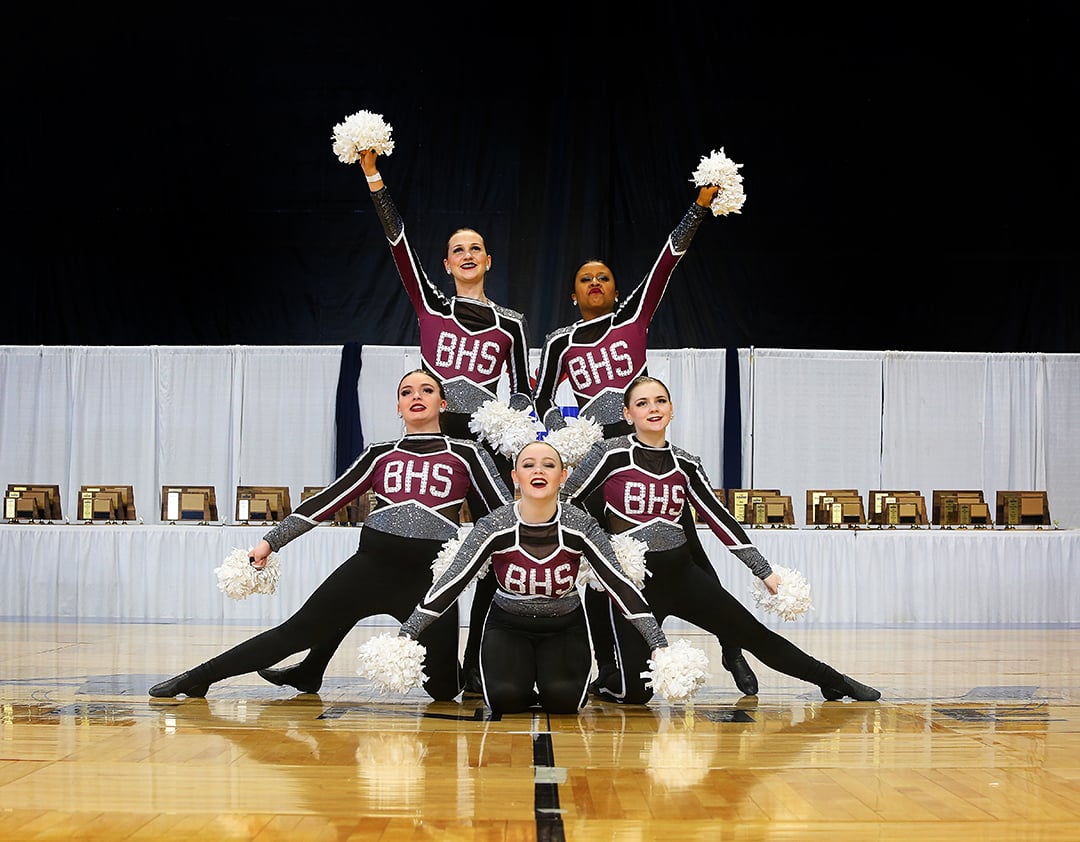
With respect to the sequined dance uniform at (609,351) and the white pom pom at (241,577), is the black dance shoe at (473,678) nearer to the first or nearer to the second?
the white pom pom at (241,577)

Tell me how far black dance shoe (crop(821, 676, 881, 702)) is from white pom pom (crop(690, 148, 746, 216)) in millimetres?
1911

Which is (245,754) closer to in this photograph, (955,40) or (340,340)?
(340,340)

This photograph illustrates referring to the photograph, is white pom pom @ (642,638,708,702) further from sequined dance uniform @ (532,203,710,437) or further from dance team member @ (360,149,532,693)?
sequined dance uniform @ (532,203,710,437)

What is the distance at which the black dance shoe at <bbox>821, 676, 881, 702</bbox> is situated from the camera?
177 inches

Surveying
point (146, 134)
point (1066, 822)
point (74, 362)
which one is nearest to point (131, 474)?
point (74, 362)

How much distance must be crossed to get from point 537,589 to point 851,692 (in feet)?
4.25

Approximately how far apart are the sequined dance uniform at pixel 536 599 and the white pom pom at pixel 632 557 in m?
0.11

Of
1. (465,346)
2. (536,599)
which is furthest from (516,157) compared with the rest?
(536,599)

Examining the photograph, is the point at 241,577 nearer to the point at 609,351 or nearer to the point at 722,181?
the point at 609,351

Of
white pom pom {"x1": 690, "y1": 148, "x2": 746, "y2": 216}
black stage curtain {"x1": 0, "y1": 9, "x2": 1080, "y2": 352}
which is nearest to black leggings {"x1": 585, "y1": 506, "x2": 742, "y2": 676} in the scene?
white pom pom {"x1": 690, "y1": 148, "x2": 746, "y2": 216}

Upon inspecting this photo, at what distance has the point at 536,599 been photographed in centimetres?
426

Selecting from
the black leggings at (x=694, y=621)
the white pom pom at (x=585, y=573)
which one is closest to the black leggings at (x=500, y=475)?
the white pom pom at (x=585, y=573)

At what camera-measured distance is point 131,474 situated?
1005 cm

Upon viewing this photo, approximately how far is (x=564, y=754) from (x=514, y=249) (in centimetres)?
752
